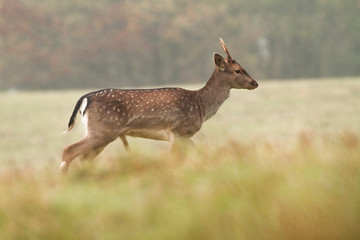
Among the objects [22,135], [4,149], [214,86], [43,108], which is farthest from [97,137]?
[43,108]

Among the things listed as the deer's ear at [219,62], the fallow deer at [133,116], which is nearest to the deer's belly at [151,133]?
the fallow deer at [133,116]

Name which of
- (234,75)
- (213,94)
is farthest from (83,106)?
(234,75)

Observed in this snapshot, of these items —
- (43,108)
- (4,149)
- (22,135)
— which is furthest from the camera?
(43,108)

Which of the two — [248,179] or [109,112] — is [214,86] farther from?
[248,179]

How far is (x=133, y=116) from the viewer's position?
7051 millimetres

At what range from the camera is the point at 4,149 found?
24.0m

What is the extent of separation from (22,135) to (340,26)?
35.6m

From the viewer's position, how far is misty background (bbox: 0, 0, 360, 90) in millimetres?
51656

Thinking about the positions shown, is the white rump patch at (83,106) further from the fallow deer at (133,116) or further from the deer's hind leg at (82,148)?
the deer's hind leg at (82,148)

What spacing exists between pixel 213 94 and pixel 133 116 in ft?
3.99

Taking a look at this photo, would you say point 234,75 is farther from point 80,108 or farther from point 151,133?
point 80,108

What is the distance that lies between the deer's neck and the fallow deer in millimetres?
130

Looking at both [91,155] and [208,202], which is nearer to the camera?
[208,202]

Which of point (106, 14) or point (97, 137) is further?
point (106, 14)
